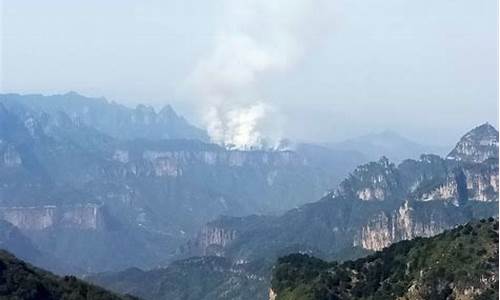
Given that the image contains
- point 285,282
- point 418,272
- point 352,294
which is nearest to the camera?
point 418,272

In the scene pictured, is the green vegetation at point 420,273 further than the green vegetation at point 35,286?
No

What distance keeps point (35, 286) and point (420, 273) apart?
159 ft

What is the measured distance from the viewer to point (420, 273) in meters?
113

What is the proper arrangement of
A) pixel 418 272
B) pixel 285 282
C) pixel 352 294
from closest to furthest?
pixel 418 272 → pixel 352 294 → pixel 285 282

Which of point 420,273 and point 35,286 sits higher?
point 420,273

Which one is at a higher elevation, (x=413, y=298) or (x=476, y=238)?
(x=476, y=238)

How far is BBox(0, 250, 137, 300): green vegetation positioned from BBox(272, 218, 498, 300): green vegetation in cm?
3005

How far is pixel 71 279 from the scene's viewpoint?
424 feet

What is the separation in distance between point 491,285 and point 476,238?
11785mm

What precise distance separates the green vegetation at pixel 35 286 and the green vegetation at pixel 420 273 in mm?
30050

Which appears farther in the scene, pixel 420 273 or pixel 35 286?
pixel 35 286

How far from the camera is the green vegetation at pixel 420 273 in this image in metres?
107

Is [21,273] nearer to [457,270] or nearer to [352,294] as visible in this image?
[352,294]

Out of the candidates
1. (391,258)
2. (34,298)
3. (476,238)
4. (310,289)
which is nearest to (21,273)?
(34,298)
